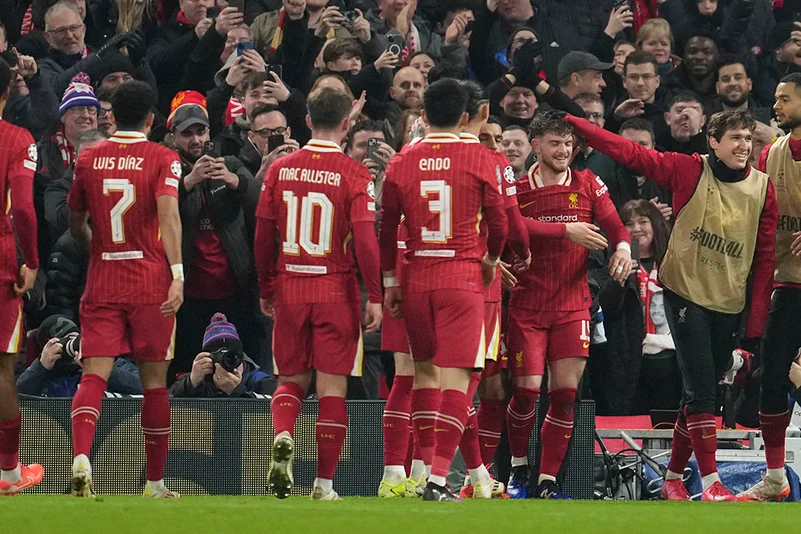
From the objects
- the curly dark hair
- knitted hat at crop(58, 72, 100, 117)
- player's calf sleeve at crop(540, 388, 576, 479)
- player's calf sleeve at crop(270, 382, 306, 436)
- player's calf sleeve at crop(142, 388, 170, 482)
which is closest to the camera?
player's calf sleeve at crop(270, 382, 306, 436)

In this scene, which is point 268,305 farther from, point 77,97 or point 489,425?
point 77,97

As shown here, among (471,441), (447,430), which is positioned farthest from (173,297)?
(471,441)

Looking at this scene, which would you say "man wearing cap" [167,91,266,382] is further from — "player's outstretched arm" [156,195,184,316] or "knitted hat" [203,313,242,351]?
"player's outstretched arm" [156,195,184,316]

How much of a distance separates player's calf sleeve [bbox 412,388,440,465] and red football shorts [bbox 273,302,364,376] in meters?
0.41

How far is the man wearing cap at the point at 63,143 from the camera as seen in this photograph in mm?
A: 12430

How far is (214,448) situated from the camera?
34.5 feet

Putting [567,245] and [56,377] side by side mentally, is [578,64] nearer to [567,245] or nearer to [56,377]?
[567,245]

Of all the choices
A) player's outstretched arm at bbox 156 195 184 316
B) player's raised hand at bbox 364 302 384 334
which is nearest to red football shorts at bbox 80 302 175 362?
player's outstretched arm at bbox 156 195 184 316

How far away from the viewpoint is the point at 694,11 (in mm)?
16578

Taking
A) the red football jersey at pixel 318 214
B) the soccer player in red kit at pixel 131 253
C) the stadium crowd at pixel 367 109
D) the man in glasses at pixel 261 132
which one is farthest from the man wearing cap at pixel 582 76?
the soccer player in red kit at pixel 131 253

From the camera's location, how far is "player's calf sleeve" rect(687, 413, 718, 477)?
9.68 metres

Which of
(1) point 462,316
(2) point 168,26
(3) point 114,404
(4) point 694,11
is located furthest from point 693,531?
(4) point 694,11

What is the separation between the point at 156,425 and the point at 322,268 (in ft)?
4.58

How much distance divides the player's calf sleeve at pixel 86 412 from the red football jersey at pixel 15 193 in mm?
765
